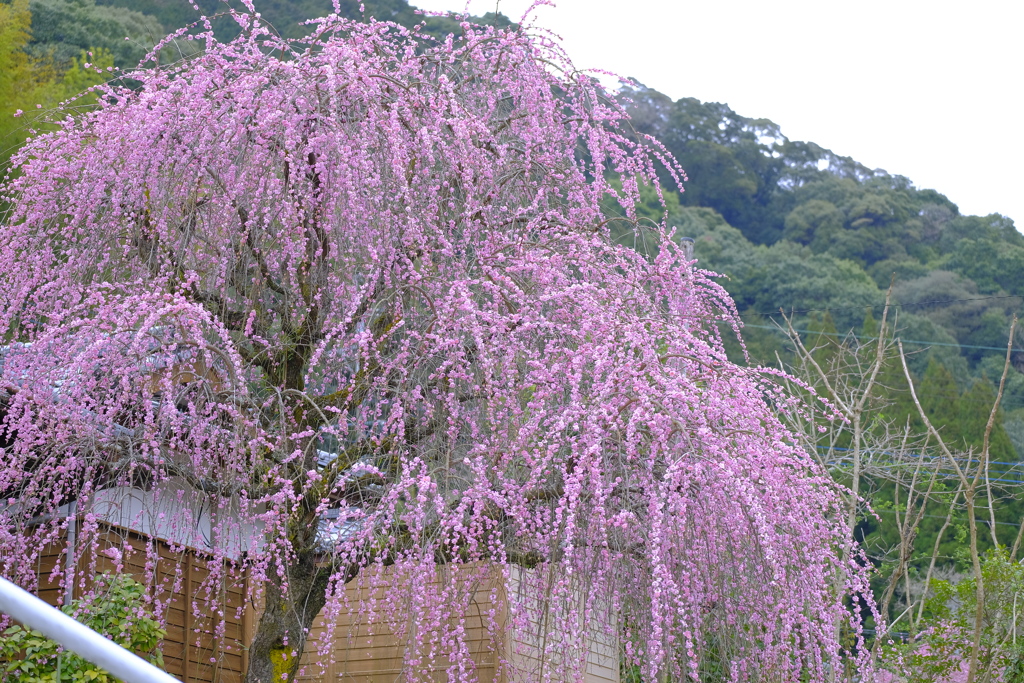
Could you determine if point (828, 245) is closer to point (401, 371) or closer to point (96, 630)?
point (401, 371)

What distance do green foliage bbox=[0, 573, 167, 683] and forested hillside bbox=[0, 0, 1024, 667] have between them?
7.62 m

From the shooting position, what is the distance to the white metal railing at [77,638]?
4.59 feet

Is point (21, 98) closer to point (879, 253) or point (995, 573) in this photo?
point (995, 573)

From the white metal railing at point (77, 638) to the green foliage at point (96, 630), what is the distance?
2.83 metres

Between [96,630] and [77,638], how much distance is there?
11.5 ft

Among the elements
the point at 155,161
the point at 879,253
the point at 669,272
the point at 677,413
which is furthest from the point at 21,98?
the point at 879,253

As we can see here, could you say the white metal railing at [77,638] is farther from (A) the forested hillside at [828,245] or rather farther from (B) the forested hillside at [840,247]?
(B) the forested hillside at [840,247]

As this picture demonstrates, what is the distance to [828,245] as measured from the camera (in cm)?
2392

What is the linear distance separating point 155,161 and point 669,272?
2.39 metres

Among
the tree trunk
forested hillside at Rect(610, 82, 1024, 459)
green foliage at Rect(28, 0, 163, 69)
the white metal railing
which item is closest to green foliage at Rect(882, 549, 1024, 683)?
the tree trunk

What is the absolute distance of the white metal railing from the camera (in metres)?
1.40

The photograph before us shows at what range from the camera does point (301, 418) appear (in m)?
4.38

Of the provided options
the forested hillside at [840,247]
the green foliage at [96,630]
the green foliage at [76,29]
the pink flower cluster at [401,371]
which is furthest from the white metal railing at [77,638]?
the forested hillside at [840,247]

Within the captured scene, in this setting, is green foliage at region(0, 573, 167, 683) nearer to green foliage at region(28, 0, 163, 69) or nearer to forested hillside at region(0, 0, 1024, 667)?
forested hillside at region(0, 0, 1024, 667)
